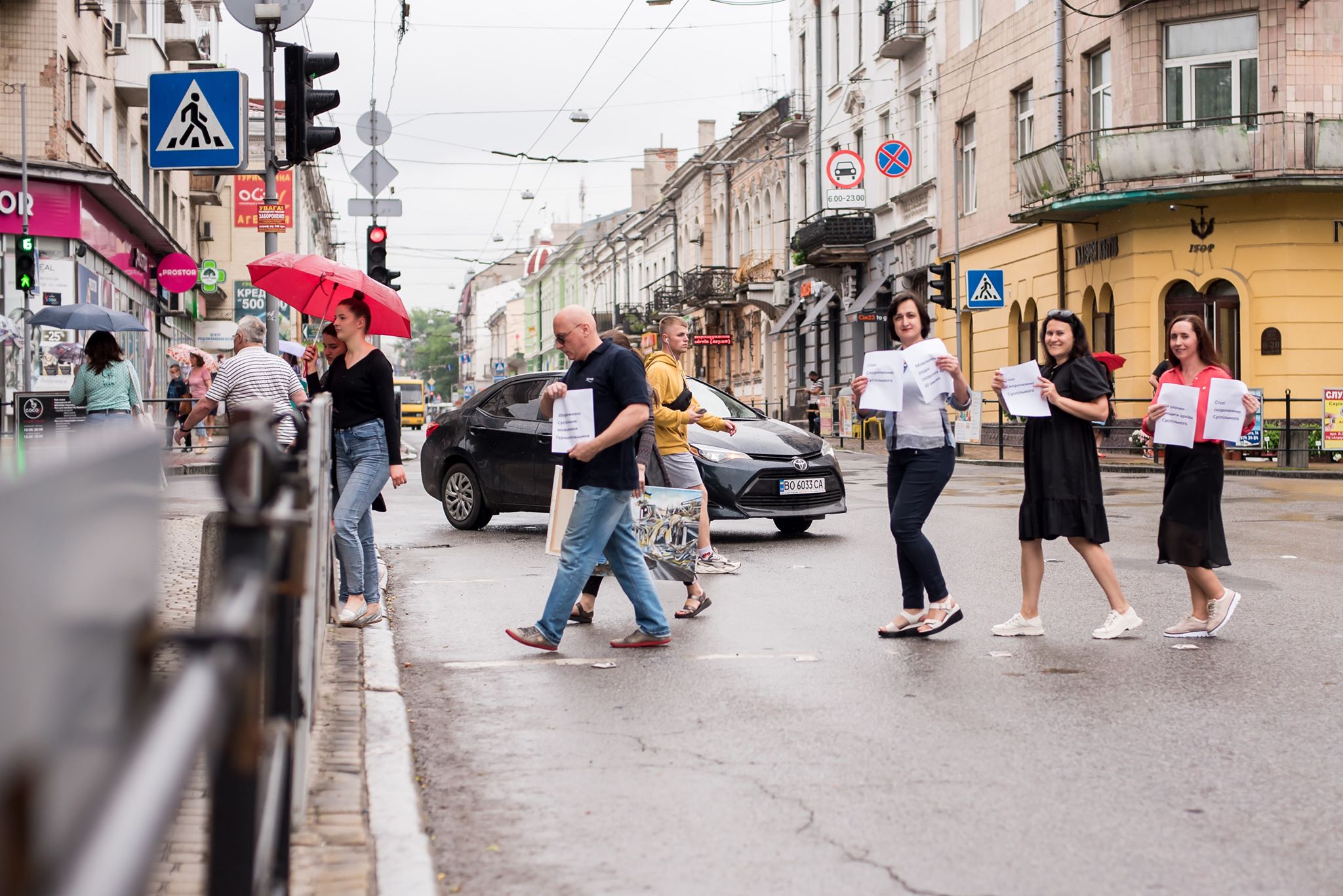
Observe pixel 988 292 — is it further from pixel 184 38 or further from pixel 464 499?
pixel 184 38

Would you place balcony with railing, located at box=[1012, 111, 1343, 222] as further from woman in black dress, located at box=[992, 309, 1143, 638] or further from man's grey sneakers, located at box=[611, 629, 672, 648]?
man's grey sneakers, located at box=[611, 629, 672, 648]

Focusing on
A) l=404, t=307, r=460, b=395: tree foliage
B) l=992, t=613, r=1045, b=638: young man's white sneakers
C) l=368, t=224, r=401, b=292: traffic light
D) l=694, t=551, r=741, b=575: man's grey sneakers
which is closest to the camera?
l=992, t=613, r=1045, b=638: young man's white sneakers

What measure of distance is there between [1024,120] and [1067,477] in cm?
2655

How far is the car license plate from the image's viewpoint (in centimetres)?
1307

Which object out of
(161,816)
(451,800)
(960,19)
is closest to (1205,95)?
(960,19)

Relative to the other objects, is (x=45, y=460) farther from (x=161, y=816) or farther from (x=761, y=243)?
(x=761, y=243)

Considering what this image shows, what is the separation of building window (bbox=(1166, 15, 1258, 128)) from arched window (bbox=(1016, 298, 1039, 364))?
5.82m

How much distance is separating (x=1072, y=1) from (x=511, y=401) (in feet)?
65.0

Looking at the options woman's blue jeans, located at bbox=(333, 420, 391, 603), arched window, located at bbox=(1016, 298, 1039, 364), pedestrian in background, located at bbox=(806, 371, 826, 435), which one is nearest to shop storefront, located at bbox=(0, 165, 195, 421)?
woman's blue jeans, located at bbox=(333, 420, 391, 603)

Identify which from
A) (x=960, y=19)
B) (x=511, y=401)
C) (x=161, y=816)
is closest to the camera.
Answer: (x=161, y=816)

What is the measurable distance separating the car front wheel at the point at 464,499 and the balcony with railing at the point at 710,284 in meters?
41.1

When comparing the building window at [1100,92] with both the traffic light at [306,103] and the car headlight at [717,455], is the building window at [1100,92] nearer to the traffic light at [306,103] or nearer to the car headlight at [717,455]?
the car headlight at [717,455]

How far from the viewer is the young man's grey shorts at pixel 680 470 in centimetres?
1024

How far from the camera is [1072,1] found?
97.5ft
